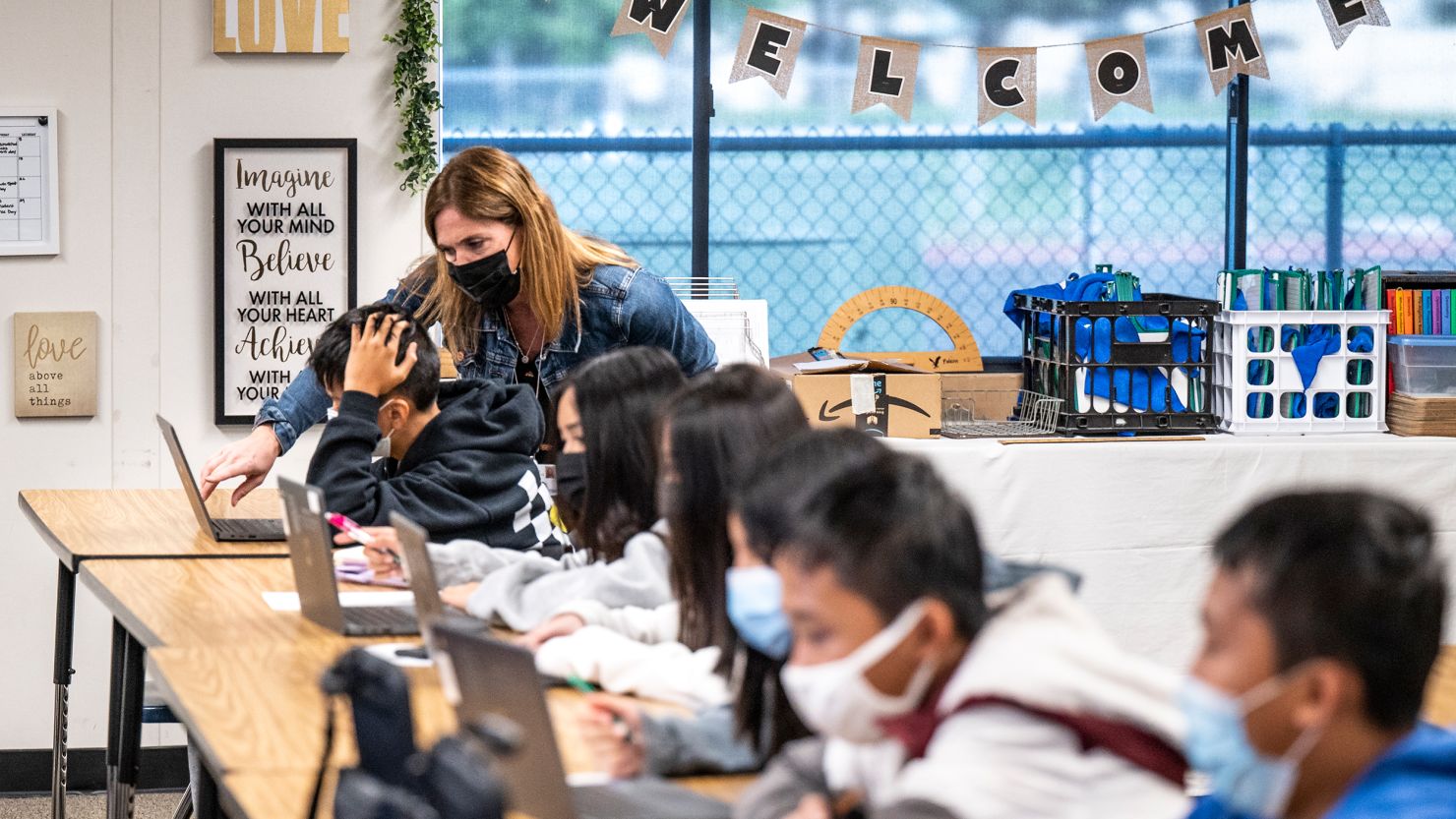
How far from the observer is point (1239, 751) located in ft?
2.81

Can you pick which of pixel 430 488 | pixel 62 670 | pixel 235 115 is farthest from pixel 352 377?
pixel 235 115

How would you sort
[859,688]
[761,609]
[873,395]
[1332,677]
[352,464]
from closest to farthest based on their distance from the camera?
[1332,677]
[859,688]
[761,609]
[352,464]
[873,395]

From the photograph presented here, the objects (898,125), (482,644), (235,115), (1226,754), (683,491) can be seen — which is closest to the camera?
(1226,754)

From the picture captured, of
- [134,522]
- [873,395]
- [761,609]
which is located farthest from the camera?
[873,395]

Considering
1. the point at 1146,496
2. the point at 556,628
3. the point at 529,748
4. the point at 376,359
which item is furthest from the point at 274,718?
the point at 1146,496

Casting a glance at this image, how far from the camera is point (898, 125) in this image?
396 centimetres

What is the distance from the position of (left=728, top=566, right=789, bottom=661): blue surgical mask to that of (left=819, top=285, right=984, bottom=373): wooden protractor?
8.73 feet

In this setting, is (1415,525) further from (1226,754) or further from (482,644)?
(482,644)

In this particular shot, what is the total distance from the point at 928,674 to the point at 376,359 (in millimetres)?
1535

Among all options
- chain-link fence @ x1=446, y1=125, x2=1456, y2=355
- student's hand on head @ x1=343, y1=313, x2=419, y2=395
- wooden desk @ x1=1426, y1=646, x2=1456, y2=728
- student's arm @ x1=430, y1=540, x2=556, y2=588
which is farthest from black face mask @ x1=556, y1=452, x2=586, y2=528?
chain-link fence @ x1=446, y1=125, x2=1456, y2=355

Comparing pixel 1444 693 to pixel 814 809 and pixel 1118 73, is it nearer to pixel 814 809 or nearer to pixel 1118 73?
pixel 814 809

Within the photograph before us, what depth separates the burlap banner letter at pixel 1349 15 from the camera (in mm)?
3783

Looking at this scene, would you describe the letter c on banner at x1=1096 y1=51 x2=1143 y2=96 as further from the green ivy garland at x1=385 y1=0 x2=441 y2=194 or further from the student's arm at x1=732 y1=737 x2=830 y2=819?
the student's arm at x1=732 y1=737 x2=830 y2=819

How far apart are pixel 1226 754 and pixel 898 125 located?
3.23m
